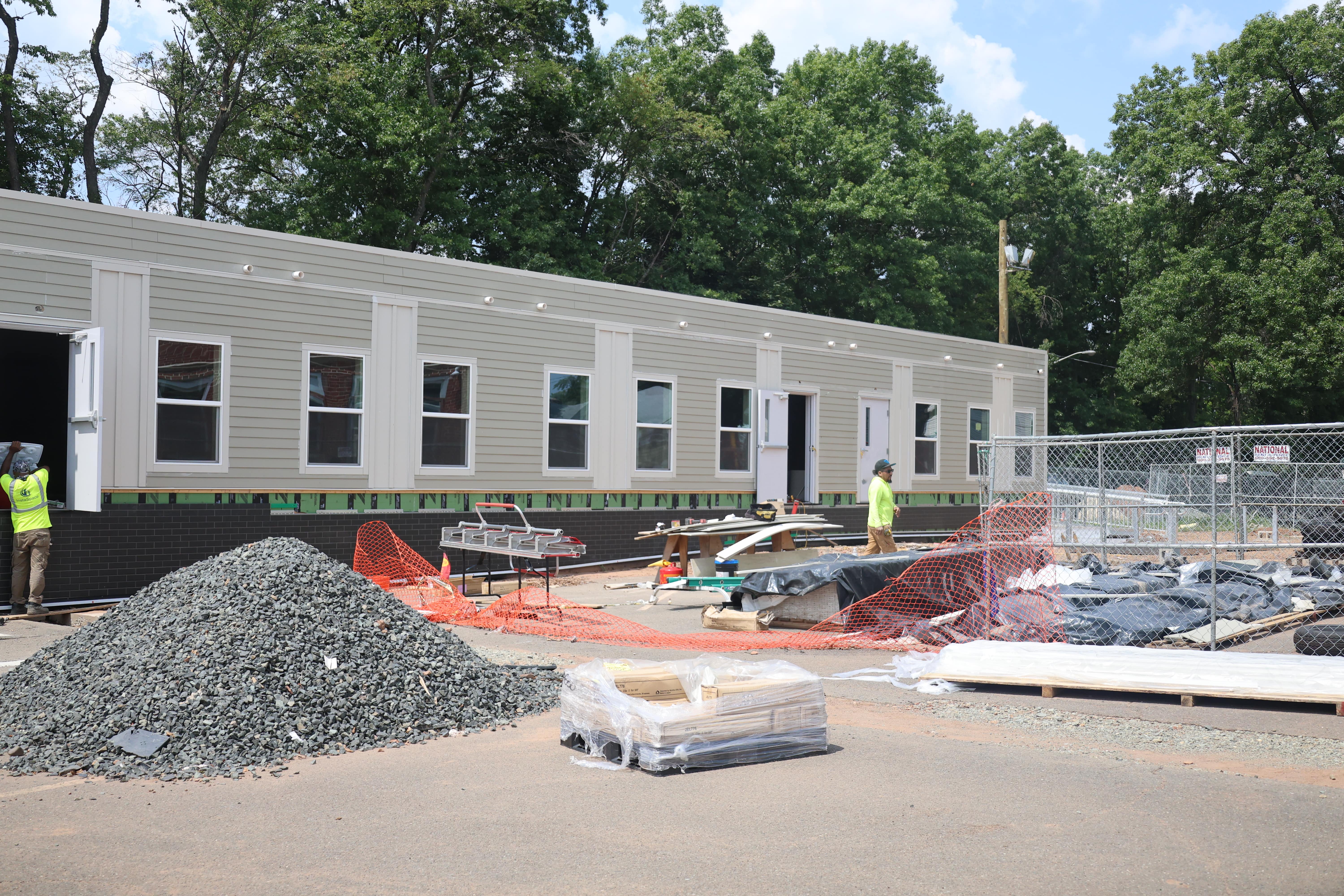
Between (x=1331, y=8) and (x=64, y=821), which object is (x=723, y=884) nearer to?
(x=64, y=821)

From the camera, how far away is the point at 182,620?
7.84 meters

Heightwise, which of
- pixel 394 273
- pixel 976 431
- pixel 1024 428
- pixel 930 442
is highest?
pixel 394 273

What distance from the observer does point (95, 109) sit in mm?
30641

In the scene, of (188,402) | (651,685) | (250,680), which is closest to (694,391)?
(188,402)

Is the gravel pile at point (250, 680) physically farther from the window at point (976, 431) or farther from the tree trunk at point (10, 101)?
the tree trunk at point (10, 101)

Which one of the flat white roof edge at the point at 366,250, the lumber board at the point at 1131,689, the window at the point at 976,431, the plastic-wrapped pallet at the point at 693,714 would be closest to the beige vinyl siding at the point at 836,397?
the flat white roof edge at the point at 366,250

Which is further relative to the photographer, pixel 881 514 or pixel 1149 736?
pixel 881 514

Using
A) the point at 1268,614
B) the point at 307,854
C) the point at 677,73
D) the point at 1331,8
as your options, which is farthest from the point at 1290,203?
the point at 307,854

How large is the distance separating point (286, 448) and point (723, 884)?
1122 cm

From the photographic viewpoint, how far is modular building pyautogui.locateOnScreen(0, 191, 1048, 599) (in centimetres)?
1270

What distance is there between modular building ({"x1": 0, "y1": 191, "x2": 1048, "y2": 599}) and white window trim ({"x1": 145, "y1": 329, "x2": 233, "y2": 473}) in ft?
0.08

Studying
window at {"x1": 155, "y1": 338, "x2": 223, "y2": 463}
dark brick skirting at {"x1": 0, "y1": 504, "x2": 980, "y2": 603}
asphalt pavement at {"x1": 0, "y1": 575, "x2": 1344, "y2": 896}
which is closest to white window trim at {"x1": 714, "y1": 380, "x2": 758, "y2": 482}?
dark brick skirting at {"x1": 0, "y1": 504, "x2": 980, "y2": 603}

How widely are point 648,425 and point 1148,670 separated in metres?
10.8

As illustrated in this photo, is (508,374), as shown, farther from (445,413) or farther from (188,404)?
(188,404)
